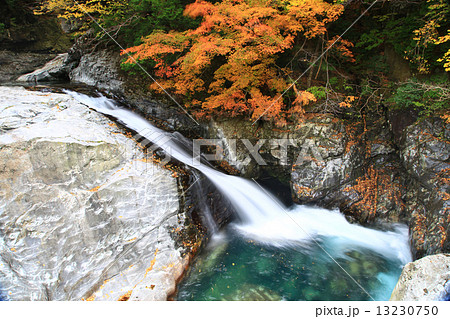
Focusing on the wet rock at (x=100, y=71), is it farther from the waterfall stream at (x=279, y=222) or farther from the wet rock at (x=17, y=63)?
the wet rock at (x=17, y=63)

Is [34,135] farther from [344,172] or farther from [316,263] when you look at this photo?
[344,172]

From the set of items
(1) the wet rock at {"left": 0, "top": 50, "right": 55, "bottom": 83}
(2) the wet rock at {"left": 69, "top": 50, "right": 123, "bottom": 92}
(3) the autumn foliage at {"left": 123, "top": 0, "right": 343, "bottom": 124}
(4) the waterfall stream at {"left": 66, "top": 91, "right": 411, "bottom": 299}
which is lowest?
(4) the waterfall stream at {"left": 66, "top": 91, "right": 411, "bottom": 299}

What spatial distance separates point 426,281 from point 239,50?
570cm

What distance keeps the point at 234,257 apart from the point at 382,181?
4.70 m

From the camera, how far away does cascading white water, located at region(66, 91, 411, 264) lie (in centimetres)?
588

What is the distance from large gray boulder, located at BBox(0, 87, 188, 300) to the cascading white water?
61.8 inches

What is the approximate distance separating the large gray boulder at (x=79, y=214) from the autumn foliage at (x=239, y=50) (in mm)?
2957

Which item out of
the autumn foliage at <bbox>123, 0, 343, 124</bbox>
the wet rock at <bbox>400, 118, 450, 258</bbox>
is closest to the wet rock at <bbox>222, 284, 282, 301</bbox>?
the wet rock at <bbox>400, 118, 450, 258</bbox>

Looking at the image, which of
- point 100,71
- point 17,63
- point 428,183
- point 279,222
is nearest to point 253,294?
point 279,222

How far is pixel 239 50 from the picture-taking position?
5684 millimetres

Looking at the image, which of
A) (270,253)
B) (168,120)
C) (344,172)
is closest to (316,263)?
(270,253)

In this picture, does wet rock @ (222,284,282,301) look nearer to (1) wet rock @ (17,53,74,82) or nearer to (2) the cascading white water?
(2) the cascading white water

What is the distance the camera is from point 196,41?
21.4 ft

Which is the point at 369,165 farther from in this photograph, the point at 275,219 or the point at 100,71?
the point at 100,71
